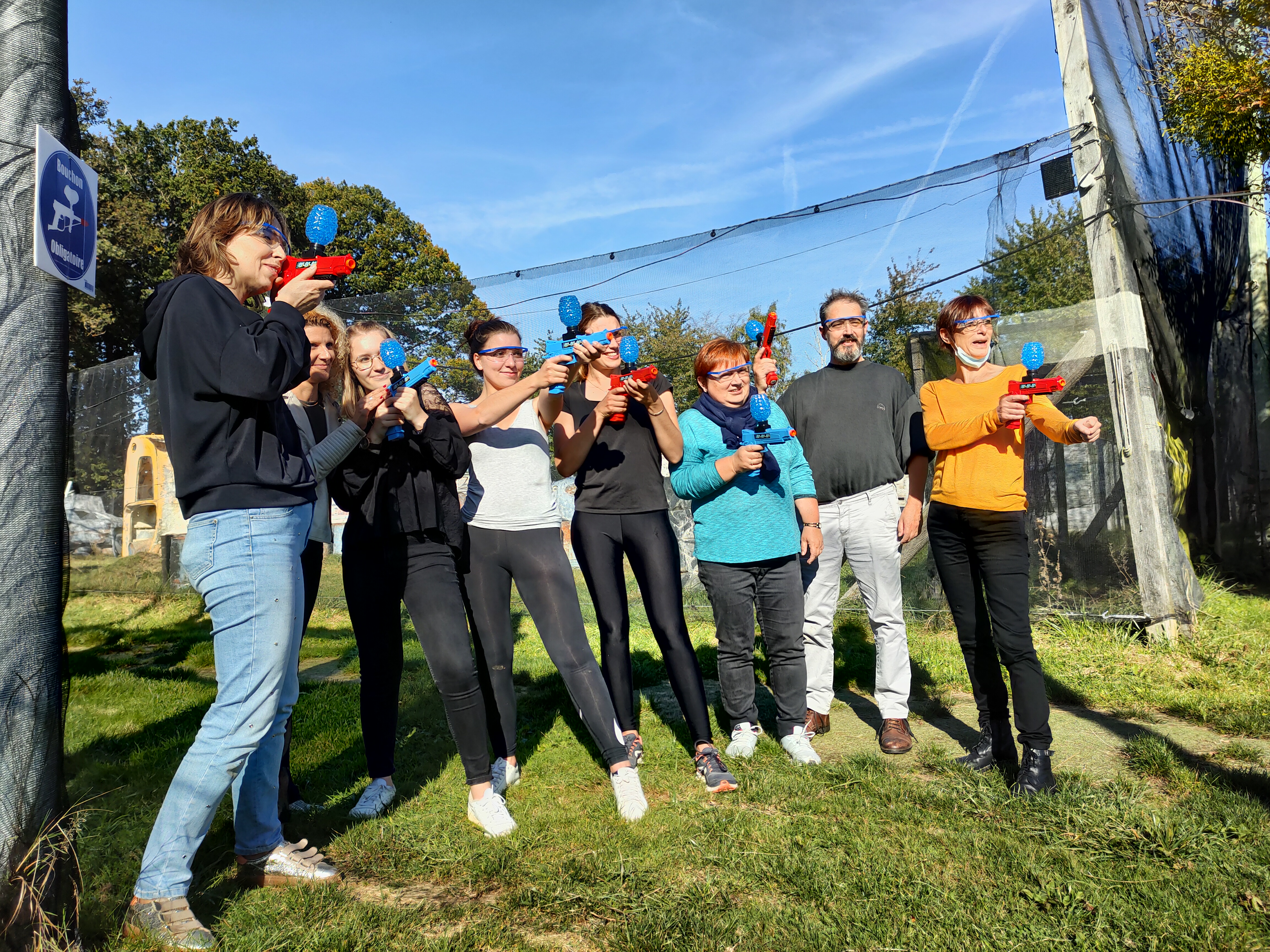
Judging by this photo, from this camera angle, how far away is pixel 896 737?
352cm

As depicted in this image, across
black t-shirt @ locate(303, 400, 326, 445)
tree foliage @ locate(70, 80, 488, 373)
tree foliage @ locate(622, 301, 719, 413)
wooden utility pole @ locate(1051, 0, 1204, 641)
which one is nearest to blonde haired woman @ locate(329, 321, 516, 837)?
black t-shirt @ locate(303, 400, 326, 445)

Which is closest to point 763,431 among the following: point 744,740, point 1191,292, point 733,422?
point 733,422

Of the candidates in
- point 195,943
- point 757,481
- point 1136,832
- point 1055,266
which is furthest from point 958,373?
point 195,943

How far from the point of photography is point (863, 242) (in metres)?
5.48

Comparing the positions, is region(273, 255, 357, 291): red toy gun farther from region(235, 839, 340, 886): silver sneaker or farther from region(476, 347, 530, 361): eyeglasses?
region(235, 839, 340, 886): silver sneaker

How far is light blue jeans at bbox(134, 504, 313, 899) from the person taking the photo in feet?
6.70

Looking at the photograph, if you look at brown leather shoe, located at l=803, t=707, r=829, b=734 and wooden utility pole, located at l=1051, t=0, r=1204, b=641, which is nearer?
brown leather shoe, located at l=803, t=707, r=829, b=734

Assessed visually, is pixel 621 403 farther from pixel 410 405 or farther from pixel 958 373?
pixel 958 373

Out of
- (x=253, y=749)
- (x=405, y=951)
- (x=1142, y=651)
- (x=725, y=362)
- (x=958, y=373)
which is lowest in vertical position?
(x=1142, y=651)

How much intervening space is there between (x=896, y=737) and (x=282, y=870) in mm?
2421

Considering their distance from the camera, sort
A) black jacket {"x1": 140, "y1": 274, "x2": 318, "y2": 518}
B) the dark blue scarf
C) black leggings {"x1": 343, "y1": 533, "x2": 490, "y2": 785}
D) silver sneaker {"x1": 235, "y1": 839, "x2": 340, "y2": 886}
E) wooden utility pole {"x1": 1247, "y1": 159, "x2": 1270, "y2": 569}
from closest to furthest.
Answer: black jacket {"x1": 140, "y1": 274, "x2": 318, "y2": 518}
silver sneaker {"x1": 235, "y1": 839, "x2": 340, "y2": 886}
black leggings {"x1": 343, "y1": 533, "x2": 490, "y2": 785}
the dark blue scarf
wooden utility pole {"x1": 1247, "y1": 159, "x2": 1270, "y2": 569}

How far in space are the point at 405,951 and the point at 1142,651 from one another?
4.18m

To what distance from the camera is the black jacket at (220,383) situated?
2020 millimetres

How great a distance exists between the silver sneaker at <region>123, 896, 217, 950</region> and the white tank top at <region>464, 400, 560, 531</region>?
60.4 inches
